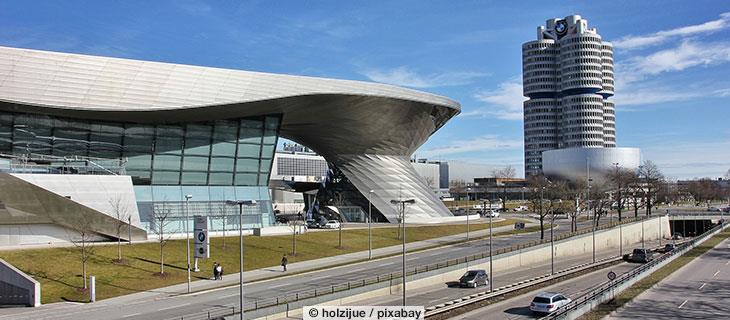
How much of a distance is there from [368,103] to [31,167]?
3401cm

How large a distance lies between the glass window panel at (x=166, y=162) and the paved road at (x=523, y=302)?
37930 mm

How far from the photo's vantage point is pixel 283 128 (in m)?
77.4

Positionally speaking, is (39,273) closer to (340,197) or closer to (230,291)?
(230,291)

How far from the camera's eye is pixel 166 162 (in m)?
62.8

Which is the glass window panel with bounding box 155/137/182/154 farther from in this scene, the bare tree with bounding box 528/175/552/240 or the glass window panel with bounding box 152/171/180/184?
the bare tree with bounding box 528/175/552/240

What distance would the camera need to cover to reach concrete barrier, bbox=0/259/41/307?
34094mm

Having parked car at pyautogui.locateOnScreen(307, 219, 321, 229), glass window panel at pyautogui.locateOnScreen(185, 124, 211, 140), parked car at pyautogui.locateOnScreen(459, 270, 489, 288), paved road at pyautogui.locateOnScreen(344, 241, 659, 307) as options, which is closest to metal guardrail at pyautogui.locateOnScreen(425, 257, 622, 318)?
paved road at pyautogui.locateOnScreen(344, 241, 659, 307)

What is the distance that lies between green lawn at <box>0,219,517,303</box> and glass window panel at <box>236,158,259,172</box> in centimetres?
1110

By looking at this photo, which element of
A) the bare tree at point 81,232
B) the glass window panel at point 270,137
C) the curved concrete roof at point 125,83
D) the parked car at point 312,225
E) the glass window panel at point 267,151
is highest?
the curved concrete roof at point 125,83

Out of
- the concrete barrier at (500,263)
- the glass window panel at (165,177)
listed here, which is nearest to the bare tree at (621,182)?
the concrete barrier at (500,263)

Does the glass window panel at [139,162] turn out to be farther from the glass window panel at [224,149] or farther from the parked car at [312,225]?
the parked car at [312,225]

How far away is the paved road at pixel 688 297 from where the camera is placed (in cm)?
3053

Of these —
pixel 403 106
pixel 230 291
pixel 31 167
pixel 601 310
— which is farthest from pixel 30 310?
pixel 403 106

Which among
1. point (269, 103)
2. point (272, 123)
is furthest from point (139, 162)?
point (272, 123)
